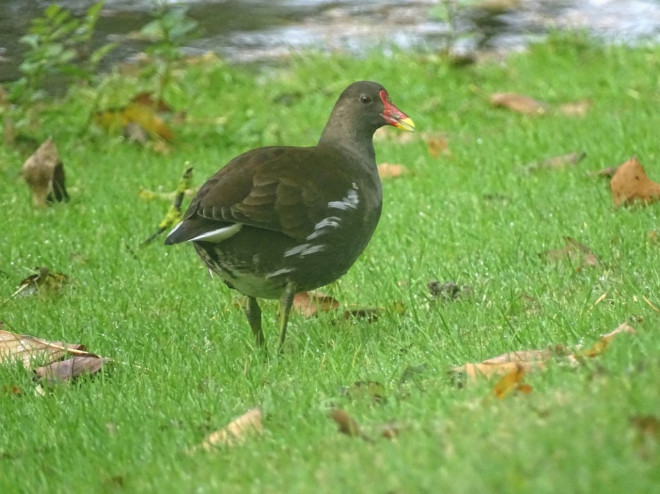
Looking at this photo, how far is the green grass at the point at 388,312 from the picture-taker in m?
2.71

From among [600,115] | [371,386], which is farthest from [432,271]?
[600,115]

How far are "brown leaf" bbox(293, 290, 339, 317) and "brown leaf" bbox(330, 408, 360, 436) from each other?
191 cm

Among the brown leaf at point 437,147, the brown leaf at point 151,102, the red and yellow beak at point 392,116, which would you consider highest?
the red and yellow beak at point 392,116

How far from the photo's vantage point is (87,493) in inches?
124

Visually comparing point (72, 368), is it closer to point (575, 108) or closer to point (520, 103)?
point (520, 103)

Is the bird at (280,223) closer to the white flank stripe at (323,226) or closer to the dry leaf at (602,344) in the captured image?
the white flank stripe at (323,226)

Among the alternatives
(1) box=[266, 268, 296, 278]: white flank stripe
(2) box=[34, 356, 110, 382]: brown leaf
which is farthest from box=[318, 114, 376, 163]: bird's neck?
(2) box=[34, 356, 110, 382]: brown leaf

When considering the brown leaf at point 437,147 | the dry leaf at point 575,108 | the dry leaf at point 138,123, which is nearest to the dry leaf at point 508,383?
the brown leaf at point 437,147

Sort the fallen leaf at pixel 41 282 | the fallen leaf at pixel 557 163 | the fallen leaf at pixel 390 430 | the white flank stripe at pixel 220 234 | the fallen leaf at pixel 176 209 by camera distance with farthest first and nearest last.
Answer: the fallen leaf at pixel 557 163
the fallen leaf at pixel 176 209
the fallen leaf at pixel 41 282
the white flank stripe at pixel 220 234
the fallen leaf at pixel 390 430

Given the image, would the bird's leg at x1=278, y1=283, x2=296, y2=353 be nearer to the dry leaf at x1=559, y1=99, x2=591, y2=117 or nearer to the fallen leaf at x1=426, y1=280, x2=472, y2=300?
the fallen leaf at x1=426, y1=280, x2=472, y2=300

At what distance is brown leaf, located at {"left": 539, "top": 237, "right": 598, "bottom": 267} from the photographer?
5094 millimetres

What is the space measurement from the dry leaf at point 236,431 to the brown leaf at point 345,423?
1.12 feet

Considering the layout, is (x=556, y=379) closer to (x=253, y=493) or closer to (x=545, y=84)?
(x=253, y=493)

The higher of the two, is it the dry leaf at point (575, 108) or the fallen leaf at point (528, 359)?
the fallen leaf at point (528, 359)
